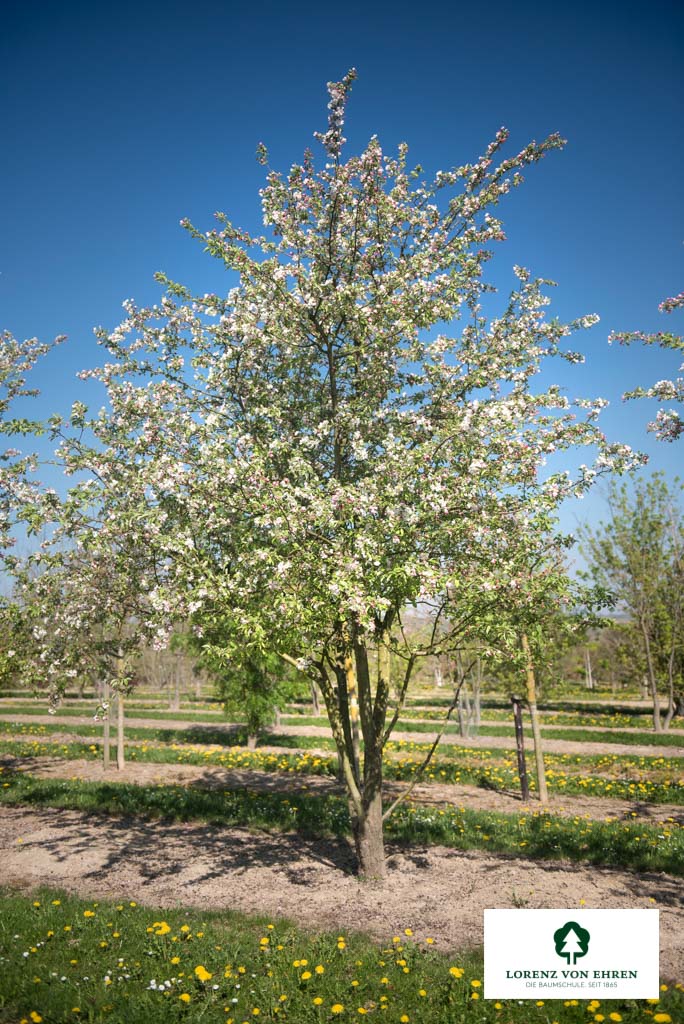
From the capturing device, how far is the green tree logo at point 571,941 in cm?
552

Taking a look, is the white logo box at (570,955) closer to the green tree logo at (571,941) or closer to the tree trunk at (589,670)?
the green tree logo at (571,941)

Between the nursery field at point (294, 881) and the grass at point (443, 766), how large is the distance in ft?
0.23

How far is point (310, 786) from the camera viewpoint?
553 inches

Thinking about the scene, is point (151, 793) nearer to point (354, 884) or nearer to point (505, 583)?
point (354, 884)

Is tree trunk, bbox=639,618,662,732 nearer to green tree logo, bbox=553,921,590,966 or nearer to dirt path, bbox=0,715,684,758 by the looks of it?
dirt path, bbox=0,715,684,758

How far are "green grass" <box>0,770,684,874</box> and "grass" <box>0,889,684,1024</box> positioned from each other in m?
3.73

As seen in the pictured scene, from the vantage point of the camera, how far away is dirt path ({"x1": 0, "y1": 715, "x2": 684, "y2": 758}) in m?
19.0

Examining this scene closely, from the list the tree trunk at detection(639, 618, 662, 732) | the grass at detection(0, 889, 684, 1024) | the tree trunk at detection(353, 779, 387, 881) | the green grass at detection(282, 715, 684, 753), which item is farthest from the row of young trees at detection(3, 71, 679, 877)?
the tree trunk at detection(639, 618, 662, 732)

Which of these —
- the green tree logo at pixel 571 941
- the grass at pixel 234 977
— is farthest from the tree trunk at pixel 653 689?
the grass at pixel 234 977

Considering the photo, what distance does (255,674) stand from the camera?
1945 centimetres

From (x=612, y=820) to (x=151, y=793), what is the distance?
Answer: 841cm

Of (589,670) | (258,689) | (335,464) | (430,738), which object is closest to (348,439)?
(335,464)

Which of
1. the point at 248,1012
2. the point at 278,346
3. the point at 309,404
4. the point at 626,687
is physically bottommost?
the point at 626,687

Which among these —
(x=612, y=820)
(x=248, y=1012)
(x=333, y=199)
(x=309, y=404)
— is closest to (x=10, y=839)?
(x=248, y=1012)
